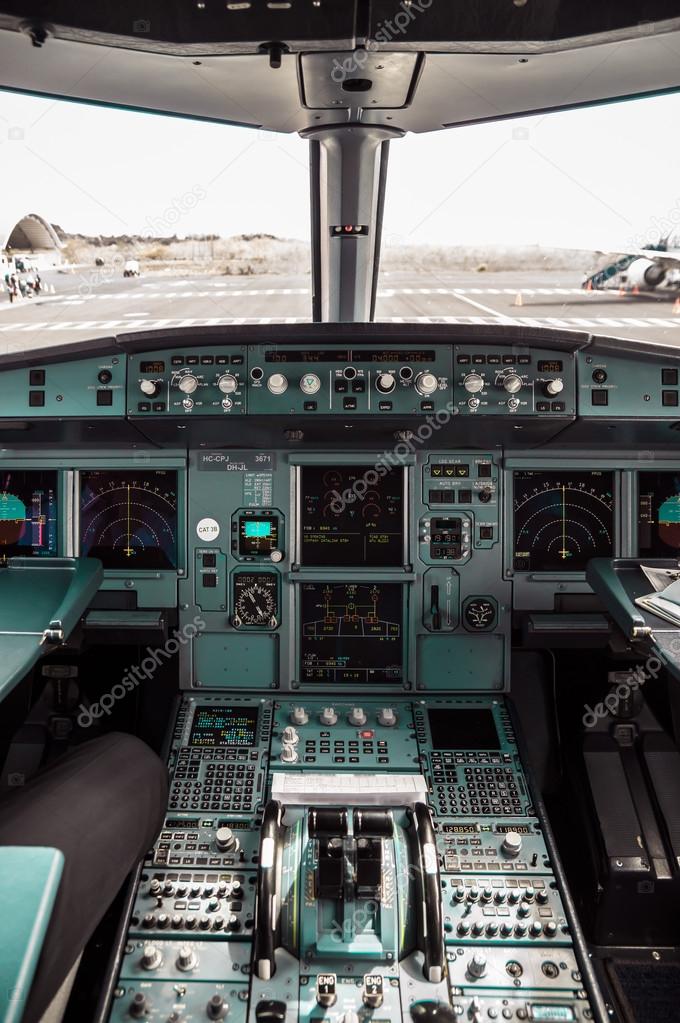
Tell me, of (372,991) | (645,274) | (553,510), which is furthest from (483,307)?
(372,991)

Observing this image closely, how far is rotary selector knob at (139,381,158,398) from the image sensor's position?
8.96 feet

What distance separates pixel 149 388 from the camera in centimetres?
273

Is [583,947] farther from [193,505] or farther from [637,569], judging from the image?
[193,505]

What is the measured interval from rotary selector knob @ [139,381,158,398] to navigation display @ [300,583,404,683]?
1.01 meters

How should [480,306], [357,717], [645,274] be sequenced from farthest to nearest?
[480,306], [645,274], [357,717]

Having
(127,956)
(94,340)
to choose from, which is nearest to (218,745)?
(127,956)

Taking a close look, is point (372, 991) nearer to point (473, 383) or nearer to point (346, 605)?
point (346, 605)

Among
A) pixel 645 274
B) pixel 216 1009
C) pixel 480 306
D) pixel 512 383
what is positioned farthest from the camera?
pixel 480 306

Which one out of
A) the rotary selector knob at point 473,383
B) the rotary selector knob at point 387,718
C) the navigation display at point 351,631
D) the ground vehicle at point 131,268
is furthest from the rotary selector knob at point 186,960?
the ground vehicle at point 131,268

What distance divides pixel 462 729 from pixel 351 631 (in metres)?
0.60

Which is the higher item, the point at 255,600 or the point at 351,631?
the point at 255,600

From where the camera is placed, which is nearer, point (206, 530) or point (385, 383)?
point (385, 383)

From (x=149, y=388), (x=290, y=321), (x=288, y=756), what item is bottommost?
(x=288, y=756)

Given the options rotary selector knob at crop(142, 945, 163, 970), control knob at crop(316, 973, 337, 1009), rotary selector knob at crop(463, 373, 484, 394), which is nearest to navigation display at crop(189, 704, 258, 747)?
rotary selector knob at crop(142, 945, 163, 970)
